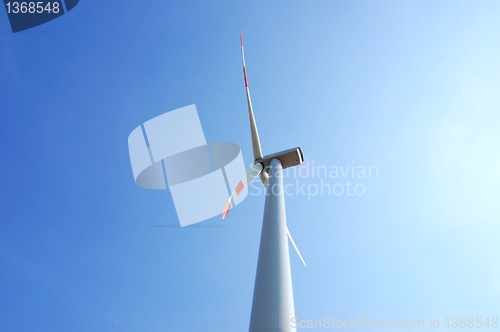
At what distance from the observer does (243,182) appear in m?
18.3

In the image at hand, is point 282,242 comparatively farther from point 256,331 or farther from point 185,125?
point 185,125

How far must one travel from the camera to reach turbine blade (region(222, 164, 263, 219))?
16.2 meters

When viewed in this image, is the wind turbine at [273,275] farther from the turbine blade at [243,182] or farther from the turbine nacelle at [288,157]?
the turbine nacelle at [288,157]

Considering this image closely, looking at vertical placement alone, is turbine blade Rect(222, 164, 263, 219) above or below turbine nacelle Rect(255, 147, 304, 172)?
below

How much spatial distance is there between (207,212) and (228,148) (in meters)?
4.06

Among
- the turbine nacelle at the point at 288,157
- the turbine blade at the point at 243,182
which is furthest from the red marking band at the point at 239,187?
the turbine nacelle at the point at 288,157

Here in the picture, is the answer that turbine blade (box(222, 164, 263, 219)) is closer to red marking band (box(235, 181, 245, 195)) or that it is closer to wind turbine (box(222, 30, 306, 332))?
red marking band (box(235, 181, 245, 195))

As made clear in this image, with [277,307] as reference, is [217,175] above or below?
above

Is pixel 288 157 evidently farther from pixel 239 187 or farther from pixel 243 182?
pixel 239 187

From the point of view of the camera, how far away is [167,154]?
64.2 feet

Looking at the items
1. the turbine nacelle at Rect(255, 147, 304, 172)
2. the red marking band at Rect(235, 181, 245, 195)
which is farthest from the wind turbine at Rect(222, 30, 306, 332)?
the turbine nacelle at Rect(255, 147, 304, 172)

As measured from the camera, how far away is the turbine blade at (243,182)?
53.3 ft

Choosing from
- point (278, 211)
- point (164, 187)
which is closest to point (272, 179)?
point (278, 211)

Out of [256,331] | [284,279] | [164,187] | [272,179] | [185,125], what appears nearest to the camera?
[256,331]
